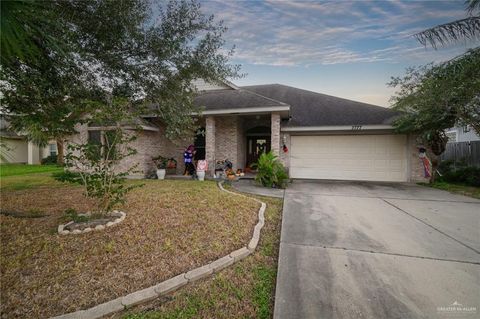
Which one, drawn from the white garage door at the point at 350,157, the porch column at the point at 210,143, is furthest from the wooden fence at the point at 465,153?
the porch column at the point at 210,143

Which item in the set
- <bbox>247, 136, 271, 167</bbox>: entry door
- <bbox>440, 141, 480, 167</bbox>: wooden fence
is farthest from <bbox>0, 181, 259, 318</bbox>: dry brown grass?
<bbox>440, 141, 480, 167</bbox>: wooden fence

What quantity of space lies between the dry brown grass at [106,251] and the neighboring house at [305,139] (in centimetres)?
540

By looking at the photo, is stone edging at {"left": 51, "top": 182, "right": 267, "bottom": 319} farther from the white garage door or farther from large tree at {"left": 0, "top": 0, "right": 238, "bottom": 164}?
the white garage door

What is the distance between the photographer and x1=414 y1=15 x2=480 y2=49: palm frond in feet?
22.8

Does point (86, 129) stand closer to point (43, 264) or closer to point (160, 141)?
point (160, 141)

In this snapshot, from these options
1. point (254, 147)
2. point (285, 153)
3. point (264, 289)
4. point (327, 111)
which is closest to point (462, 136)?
point (327, 111)

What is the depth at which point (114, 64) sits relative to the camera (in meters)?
5.82

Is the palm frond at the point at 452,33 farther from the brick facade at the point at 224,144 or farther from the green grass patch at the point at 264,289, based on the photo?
the green grass patch at the point at 264,289

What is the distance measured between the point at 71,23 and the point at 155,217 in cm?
483

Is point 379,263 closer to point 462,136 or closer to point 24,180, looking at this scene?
point 24,180

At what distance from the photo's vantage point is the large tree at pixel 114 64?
158 inches

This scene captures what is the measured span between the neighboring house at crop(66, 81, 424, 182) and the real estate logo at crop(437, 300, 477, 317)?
7865 mm

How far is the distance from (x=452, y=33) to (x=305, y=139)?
6.29m

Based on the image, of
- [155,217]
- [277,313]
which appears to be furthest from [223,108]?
[277,313]
